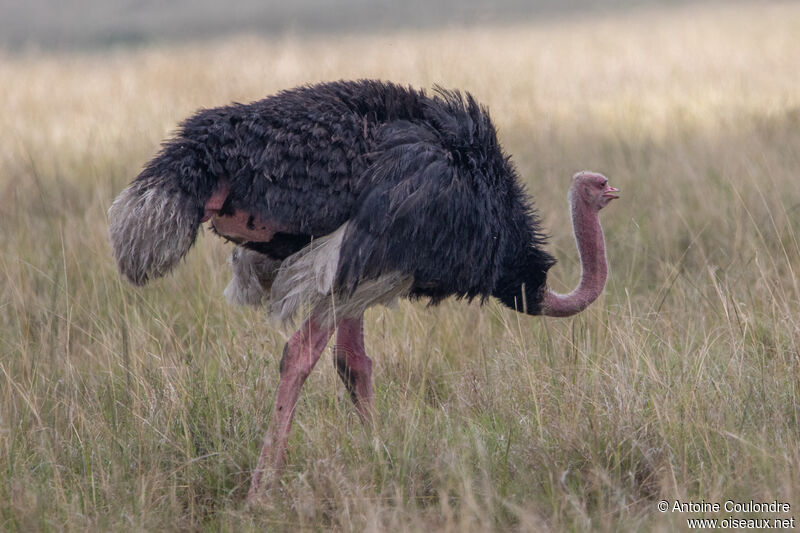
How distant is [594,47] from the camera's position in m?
18.1

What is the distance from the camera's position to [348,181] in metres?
3.47

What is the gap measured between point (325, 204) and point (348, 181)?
0.11m

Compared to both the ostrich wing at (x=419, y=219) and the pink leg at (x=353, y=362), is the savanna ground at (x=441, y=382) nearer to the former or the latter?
the pink leg at (x=353, y=362)

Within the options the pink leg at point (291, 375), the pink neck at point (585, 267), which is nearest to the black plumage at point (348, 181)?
the pink leg at point (291, 375)

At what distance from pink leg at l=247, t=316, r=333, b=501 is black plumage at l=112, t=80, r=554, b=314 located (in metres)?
0.23

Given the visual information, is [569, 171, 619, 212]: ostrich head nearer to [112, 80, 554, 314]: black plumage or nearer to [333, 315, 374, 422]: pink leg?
[112, 80, 554, 314]: black plumage

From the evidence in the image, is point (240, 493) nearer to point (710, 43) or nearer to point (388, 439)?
point (388, 439)

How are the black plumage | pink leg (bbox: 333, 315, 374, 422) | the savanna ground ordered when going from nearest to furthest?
1. the savanna ground
2. the black plumage
3. pink leg (bbox: 333, 315, 374, 422)

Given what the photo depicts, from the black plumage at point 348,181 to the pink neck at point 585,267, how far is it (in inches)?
19.5

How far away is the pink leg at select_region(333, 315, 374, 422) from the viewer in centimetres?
400

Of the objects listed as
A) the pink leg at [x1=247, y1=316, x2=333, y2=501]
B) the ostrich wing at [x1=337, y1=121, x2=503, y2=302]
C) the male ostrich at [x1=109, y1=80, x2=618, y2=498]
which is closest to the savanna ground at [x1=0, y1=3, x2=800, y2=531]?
the pink leg at [x1=247, y1=316, x2=333, y2=501]

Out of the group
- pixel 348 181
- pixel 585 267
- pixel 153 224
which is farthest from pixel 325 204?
pixel 585 267

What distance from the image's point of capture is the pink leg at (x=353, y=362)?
13.1 feet

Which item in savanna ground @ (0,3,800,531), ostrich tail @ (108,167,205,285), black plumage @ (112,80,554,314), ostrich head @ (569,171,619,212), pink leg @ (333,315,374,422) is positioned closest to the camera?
savanna ground @ (0,3,800,531)
